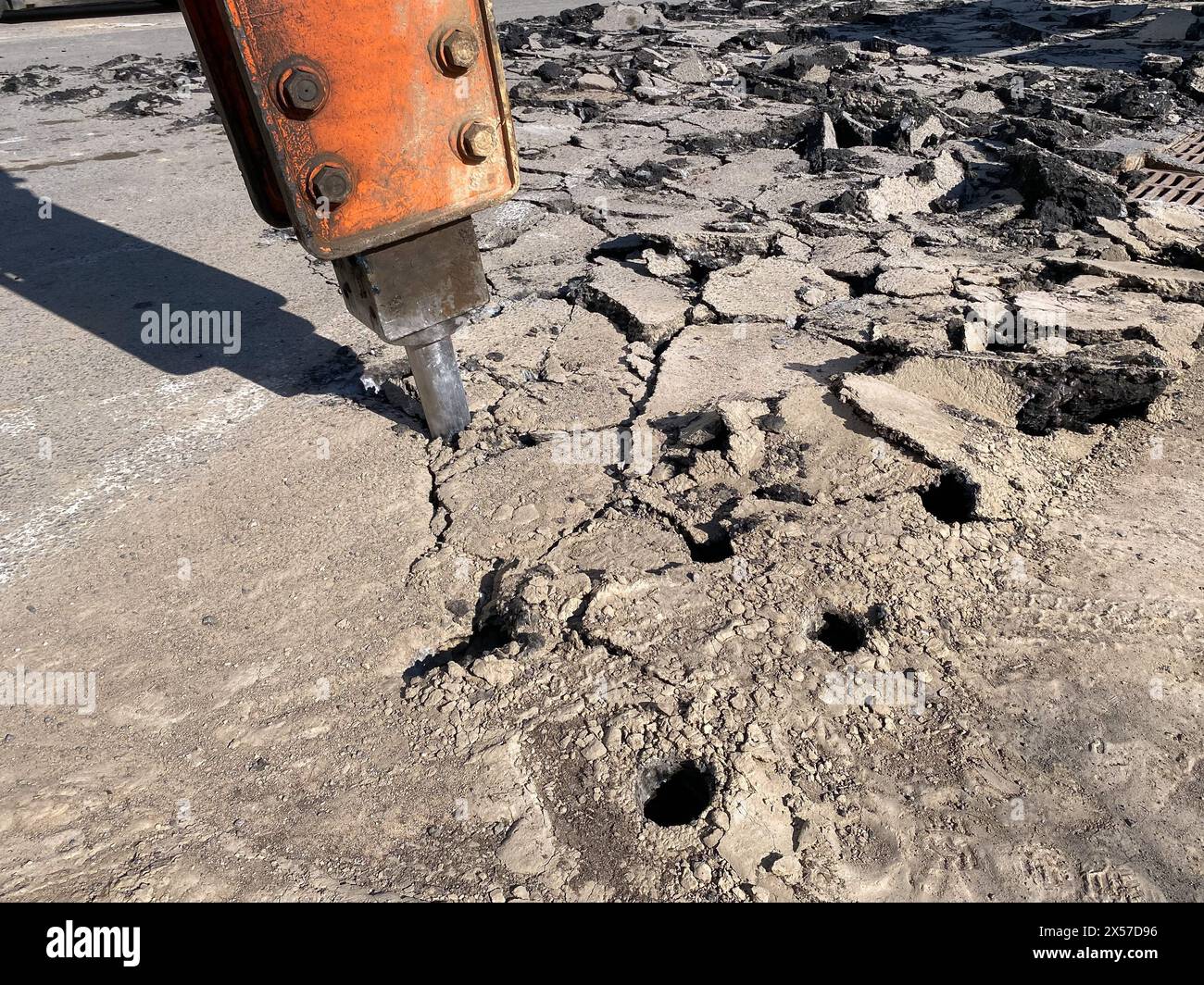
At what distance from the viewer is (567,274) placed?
4176 millimetres

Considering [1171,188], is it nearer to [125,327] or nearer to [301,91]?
[301,91]

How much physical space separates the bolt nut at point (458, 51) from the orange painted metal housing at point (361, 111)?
0.01 m

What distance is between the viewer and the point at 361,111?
1.97 meters

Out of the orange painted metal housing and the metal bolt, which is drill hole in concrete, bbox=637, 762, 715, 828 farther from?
the metal bolt

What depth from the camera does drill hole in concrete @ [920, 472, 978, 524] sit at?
251cm

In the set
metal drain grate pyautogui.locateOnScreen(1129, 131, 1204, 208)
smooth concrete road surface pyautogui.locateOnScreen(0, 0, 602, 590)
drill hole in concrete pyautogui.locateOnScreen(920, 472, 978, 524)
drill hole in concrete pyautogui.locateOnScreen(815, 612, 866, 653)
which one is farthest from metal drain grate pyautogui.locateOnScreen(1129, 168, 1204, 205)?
smooth concrete road surface pyautogui.locateOnScreen(0, 0, 602, 590)

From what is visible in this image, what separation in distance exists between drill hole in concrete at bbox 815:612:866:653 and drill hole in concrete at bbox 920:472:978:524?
0.55 meters

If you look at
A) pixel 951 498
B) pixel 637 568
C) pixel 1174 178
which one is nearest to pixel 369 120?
pixel 637 568

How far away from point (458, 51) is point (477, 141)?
21cm
